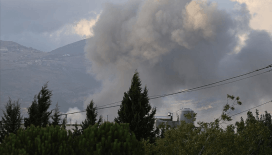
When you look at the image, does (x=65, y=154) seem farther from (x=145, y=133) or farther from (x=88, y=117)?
(x=88, y=117)

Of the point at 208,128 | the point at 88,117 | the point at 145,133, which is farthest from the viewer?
the point at 88,117

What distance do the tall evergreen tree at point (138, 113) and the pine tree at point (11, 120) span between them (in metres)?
9.40

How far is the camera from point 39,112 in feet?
74.9

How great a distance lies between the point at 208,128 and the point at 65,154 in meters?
5.69

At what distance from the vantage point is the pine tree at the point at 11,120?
21141mm

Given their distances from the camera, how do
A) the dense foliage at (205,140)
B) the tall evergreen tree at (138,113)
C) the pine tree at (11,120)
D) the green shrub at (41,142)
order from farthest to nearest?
the pine tree at (11,120) < the tall evergreen tree at (138,113) < the dense foliage at (205,140) < the green shrub at (41,142)

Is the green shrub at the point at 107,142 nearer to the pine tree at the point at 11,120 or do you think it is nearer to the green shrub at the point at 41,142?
the green shrub at the point at 41,142

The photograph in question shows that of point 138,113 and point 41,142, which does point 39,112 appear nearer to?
point 138,113

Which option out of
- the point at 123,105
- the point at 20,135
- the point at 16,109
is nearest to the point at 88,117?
the point at 16,109

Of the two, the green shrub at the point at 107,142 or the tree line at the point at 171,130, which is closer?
the green shrub at the point at 107,142

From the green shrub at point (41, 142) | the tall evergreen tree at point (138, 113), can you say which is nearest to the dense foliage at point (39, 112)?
the tall evergreen tree at point (138, 113)

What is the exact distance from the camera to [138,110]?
17.6m

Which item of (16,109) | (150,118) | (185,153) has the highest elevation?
(16,109)

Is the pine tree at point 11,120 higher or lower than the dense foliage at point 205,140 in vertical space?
higher
